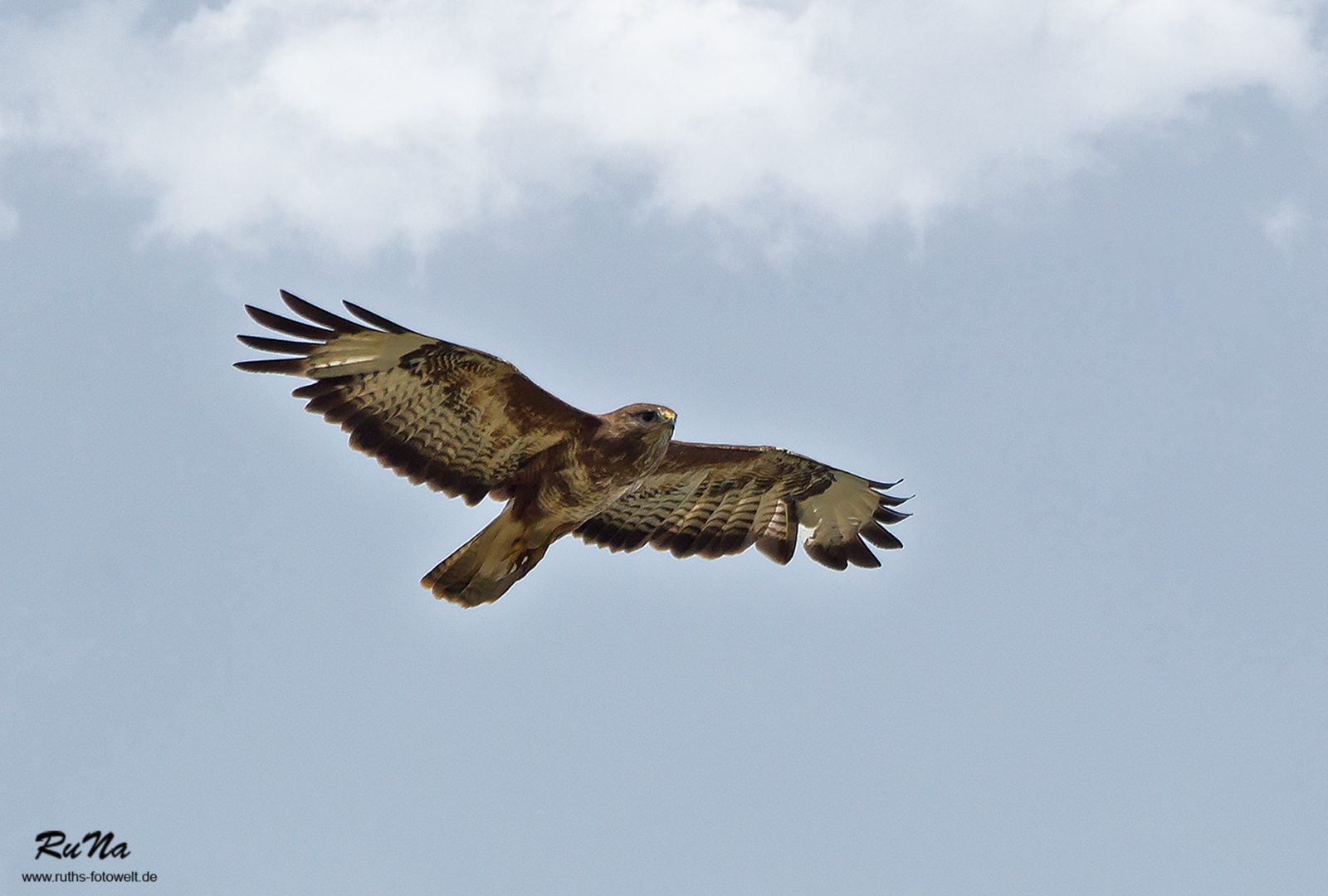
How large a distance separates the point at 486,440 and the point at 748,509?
293 centimetres

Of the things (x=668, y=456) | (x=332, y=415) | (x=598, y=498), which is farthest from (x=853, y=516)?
(x=332, y=415)

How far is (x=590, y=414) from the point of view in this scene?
1227cm

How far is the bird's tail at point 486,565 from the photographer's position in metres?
12.5

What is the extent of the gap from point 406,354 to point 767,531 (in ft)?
13.6

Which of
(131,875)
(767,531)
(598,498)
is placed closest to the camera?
(131,875)

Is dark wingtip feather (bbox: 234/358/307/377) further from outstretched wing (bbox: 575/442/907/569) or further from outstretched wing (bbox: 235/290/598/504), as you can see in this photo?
outstretched wing (bbox: 575/442/907/569)

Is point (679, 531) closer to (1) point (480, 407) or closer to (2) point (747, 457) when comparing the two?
(2) point (747, 457)

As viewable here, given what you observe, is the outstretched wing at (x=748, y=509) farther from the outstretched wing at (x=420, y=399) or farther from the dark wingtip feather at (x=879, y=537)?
the outstretched wing at (x=420, y=399)

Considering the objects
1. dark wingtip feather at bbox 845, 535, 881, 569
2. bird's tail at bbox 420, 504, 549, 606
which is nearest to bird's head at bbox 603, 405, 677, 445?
bird's tail at bbox 420, 504, 549, 606

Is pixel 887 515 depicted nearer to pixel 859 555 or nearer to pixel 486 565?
pixel 859 555

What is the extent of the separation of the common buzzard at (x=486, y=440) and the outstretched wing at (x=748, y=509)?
30mm

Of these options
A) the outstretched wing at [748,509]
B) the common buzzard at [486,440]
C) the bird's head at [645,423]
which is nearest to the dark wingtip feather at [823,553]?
the outstretched wing at [748,509]

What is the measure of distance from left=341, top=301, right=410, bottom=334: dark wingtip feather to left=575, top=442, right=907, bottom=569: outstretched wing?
2.74 metres

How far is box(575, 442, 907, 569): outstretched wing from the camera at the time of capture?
1384 centimetres
